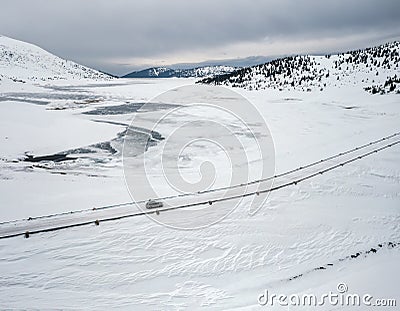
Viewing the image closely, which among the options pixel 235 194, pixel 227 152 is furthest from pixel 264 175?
pixel 227 152

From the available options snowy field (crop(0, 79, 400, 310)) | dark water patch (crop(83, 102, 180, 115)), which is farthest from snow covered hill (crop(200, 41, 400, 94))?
snowy field (crop(0, 79, 400, 310))

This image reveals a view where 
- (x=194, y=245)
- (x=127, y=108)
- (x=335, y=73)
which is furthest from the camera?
(x=335, y=73)

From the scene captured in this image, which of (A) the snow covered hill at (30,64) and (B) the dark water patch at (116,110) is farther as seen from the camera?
(A) the snow covered hill at (30,64)

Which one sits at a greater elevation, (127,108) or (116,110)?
(127,108)

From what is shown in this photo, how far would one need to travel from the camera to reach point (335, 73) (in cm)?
4691

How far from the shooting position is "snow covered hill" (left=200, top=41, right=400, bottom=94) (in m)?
38.8

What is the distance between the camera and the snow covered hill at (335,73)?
38844 mm

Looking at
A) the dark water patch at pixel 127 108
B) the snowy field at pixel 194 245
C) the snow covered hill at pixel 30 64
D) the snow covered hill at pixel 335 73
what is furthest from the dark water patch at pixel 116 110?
the snow covered hill at pixel 30 64

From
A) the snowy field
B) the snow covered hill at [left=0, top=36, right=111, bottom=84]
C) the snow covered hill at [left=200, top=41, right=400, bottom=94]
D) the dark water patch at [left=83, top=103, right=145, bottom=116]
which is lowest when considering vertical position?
the snowy field

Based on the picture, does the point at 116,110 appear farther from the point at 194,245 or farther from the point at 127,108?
the point at 194,245

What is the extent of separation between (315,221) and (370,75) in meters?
40.2

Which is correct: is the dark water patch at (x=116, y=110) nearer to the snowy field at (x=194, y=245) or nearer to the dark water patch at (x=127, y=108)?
the dark water patch at (x=127, y=108)

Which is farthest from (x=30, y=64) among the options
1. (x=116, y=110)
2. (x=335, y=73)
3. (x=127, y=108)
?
(x=116, y=110)

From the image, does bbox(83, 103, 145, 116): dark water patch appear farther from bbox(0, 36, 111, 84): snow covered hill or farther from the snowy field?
bbox(0, 36, 111, 84): snow covered hill
